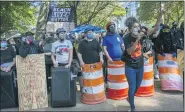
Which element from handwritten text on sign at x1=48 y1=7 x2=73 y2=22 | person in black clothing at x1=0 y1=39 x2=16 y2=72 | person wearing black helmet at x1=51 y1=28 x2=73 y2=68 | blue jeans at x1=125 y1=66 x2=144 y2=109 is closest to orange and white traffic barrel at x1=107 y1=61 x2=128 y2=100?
person wearing black helmet at x1=51 y1=28 x2=73 y2=68

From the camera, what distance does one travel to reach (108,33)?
289 inches

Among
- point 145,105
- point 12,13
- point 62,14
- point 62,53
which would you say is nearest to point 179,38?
point 145,105

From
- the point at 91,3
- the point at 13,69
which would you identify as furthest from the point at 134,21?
the point at 91,3

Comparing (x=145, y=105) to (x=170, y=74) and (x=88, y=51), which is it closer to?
(x=170, y=74)

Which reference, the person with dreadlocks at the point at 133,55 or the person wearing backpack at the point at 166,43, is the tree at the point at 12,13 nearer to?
the person wearing backpack at the point at 166,43

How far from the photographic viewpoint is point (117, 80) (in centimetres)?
711

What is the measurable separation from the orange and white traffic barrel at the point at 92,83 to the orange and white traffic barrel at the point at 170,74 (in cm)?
174

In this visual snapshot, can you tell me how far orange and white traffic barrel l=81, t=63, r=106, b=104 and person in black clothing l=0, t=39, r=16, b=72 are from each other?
5.45 feet

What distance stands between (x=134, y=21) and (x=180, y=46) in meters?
2.58

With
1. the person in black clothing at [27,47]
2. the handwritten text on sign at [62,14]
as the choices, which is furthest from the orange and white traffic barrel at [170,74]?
the handwritten text on sign at [62,14]

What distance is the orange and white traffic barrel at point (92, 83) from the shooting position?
6.82 m

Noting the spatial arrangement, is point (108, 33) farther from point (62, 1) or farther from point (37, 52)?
point (62, 1)

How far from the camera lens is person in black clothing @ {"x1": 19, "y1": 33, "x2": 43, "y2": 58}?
6758 mm

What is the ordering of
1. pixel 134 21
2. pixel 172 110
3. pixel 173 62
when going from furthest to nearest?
pixel 173 62, pixel 172 110, pixel 134 21
